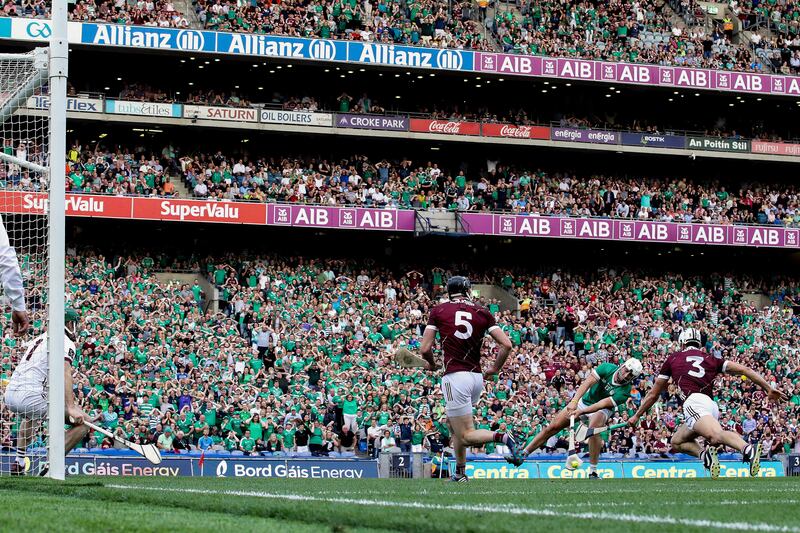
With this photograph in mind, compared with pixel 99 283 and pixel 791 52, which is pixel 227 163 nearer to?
pixel 99 283

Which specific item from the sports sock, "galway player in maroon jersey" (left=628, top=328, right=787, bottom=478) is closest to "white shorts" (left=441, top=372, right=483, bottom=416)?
"galway player in maroon jersey" (left=628, top=328, right=787, bottom=478)

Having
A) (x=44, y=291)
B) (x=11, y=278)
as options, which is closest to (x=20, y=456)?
(x=44, y=291)

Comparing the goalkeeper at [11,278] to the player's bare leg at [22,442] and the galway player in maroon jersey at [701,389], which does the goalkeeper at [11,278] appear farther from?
the galway player in maroon jersey at [701,389]

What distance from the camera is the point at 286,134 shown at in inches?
1724

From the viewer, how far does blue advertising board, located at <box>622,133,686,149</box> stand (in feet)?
153


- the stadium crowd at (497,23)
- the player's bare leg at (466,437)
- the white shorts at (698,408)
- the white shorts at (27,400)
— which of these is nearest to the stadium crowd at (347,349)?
the stadium crowd at (497,23)

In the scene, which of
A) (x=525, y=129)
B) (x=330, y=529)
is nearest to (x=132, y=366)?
(x=525, y=129)

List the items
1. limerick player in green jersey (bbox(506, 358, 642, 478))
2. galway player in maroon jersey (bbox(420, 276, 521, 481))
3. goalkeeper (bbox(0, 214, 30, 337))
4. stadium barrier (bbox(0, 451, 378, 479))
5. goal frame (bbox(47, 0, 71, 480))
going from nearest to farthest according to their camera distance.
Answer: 1. goalkeeper (bbox(0, 214, 30, 337))
2. goal frame (bbox(47, 0, 71, 480))
3. galway player in maroon jersey (bbox(420, 276, 521, 481))
4. limerick player in green jersey (bbox(506, 358, 642, 478))
5. stadium barrier (bbox(0, 451, 378, 479))

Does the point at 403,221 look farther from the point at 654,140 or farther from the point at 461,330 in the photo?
the point at 461,330

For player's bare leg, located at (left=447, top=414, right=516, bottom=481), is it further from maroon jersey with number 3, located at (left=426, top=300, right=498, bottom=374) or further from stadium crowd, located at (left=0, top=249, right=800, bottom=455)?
stadium crowd, located at (left=0, top=249, right=800, bottom=455)

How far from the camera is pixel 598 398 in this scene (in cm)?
1766

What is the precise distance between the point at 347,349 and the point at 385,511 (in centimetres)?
2680

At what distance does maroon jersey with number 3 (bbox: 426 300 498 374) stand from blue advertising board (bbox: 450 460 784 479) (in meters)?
10.9

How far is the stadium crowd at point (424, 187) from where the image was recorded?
40844 millimetres
